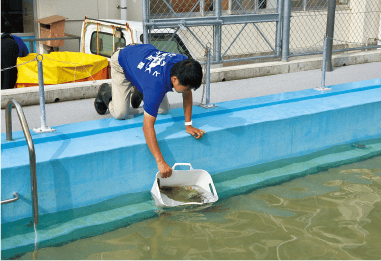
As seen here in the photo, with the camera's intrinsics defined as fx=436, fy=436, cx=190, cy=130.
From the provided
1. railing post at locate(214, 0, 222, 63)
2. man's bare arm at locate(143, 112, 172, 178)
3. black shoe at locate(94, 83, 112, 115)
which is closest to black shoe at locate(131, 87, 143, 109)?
black shoe at locate(94, 83, 112, 115)

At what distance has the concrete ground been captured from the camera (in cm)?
537

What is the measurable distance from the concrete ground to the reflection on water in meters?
1.83

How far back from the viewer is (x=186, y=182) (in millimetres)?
4324

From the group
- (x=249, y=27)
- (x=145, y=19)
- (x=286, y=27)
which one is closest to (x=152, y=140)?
(x=145, y=19)

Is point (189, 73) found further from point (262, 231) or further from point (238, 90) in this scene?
point (238, 90)

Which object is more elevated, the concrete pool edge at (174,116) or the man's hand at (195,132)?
the concrete pool edge at (174,116)

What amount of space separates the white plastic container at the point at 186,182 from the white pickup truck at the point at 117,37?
3.40 meters

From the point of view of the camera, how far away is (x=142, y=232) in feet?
12.2

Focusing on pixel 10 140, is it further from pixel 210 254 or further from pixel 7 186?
pixel 210 254

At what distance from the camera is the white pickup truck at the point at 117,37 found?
7.29 metres

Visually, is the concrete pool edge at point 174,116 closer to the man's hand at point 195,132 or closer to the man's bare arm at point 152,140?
the man's hand at point 195,132

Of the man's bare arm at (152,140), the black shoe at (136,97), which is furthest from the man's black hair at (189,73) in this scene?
the black shoe at (136,97)

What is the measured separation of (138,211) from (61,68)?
3.66 metres

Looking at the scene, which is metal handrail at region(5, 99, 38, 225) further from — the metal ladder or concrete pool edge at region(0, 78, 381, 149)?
concrete pool edge at region(0, 78, 381, 149)
